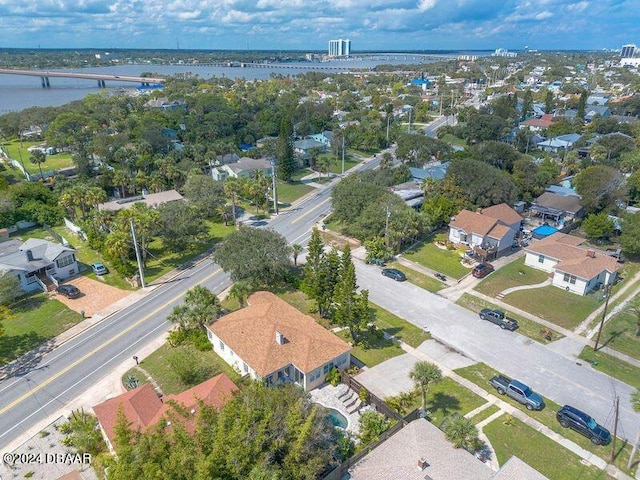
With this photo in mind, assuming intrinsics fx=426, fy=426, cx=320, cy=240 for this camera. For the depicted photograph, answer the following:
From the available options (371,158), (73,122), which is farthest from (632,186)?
(73,122)

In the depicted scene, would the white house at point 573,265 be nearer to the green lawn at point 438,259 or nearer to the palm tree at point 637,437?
the green lawn at point 438,259

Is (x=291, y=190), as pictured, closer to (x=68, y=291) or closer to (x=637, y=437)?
(x=68, y=291)

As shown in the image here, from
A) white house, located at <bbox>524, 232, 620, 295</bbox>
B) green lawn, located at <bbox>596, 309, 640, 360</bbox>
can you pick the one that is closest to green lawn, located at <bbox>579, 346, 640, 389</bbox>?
green lawn, located at <bbox>596, 309, 640, 360</bbox>

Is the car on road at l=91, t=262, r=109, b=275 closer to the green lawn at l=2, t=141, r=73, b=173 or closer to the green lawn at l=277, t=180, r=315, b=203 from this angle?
the green lawn at l=277, t=180, r=315, b=203

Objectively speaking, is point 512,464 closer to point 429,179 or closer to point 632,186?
point 429,179

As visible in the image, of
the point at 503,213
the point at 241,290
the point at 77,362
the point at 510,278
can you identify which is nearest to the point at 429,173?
the point at 503,213

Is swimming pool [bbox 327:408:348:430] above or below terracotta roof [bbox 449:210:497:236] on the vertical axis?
below
